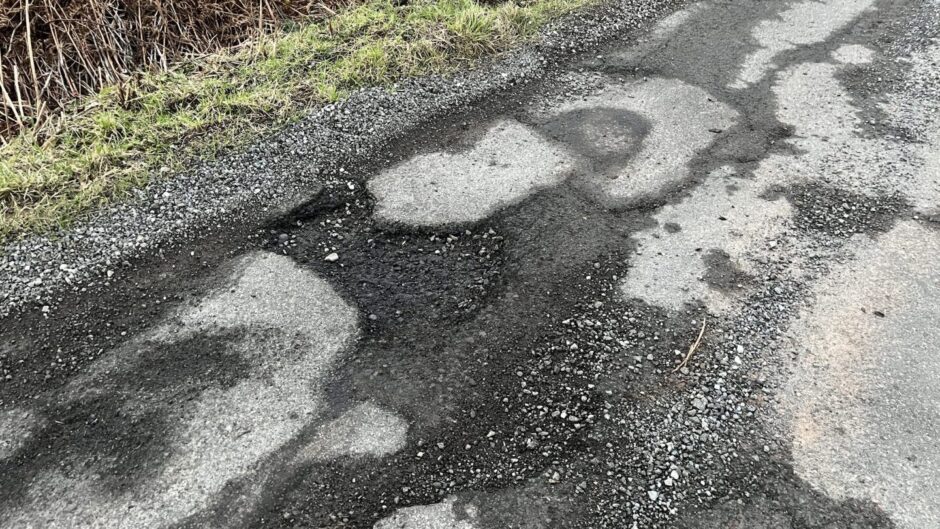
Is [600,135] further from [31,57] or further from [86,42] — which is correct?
[31,57]

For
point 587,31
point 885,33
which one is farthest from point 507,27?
point 885,33

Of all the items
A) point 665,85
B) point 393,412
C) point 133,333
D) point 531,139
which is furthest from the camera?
point 665,85

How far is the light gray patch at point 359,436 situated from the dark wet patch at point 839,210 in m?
2.20

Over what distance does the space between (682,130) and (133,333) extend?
3102mm

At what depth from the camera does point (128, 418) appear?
246 cm

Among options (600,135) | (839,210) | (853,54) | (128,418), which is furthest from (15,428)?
(853,54)

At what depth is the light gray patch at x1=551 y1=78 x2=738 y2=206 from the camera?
347 centimetres

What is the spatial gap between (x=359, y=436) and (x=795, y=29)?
4.52 metres

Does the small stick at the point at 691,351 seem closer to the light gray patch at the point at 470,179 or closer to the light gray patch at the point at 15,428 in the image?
the light gray patch at the point at 470,179

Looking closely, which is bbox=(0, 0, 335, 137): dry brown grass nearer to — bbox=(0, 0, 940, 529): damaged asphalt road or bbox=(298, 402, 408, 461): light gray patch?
bbox=(0, 0, 940, 529): damaged asphalt road

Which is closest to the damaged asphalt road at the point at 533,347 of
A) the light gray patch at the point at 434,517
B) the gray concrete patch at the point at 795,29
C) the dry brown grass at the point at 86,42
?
the light gray patch at the point at 434,517

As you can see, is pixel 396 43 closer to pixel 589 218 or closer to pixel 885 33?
pixel 589 218

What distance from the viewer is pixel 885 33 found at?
4.85 m

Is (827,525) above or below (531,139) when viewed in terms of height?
below
